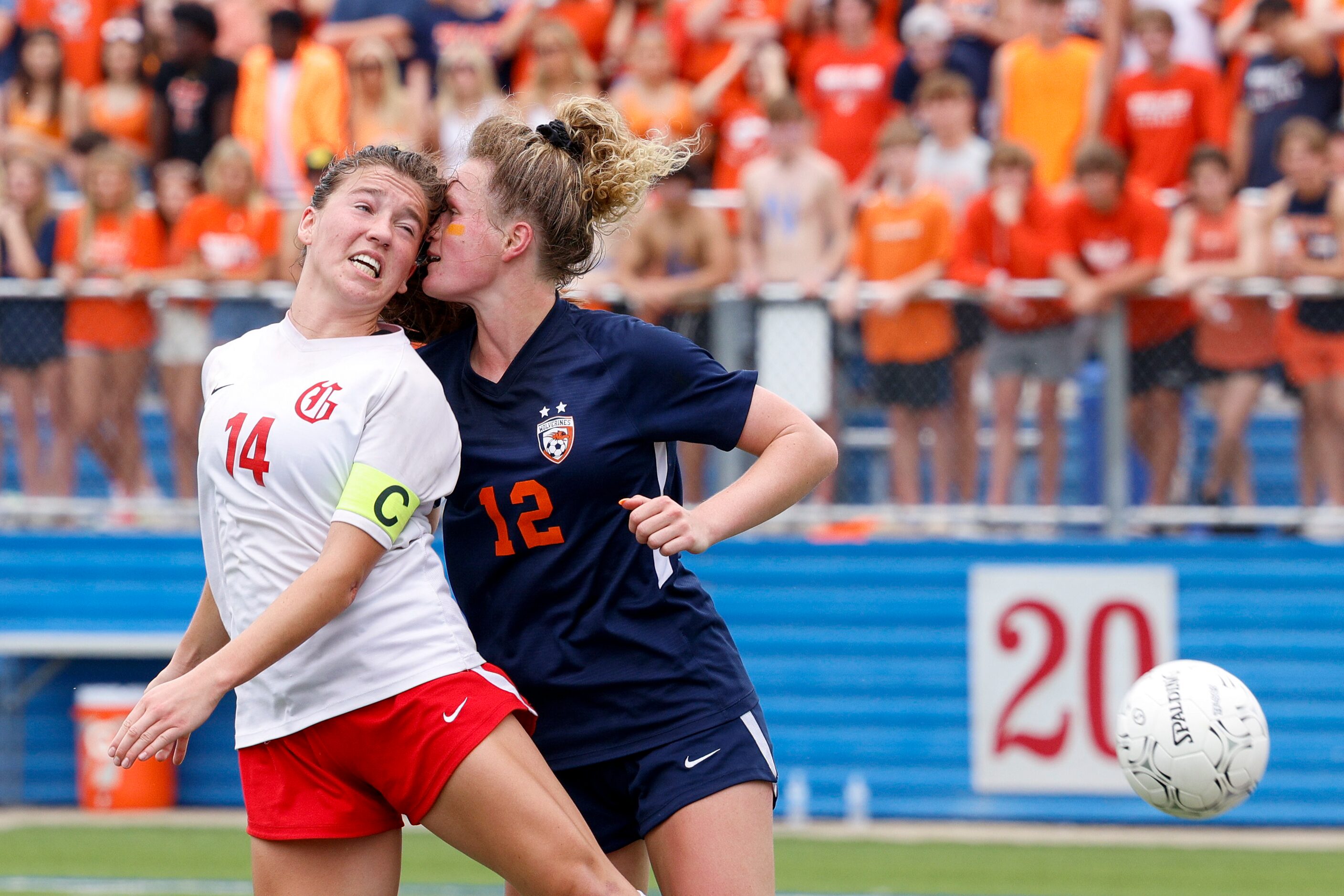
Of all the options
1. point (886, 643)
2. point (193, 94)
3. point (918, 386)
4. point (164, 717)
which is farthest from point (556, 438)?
point (193, 94)

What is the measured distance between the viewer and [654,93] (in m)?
9.95

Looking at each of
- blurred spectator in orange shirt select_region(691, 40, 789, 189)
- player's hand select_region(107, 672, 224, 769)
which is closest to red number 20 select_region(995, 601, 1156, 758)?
blurred spectator in orange shirt select_region(691, 40, 789, 189)

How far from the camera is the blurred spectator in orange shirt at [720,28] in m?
10.5

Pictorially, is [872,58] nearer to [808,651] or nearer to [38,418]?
[808,651]

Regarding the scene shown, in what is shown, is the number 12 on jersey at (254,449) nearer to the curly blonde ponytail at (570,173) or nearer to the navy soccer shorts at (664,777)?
the curly blonde ponytail at (570,173)

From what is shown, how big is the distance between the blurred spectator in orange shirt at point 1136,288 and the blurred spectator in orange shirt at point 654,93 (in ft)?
8.15

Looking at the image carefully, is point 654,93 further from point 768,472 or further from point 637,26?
point 768,472

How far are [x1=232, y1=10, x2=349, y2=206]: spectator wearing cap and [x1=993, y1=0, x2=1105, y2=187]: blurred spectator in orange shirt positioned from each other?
4.01 meters

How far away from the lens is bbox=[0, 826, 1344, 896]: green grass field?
23.8 feet

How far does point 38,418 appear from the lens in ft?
29.4

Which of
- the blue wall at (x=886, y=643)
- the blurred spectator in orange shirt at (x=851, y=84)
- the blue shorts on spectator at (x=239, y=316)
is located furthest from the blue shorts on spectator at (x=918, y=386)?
the blue shorts on spectator at (x=239, y=316)

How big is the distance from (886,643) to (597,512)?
5.76 m

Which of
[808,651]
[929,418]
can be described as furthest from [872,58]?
[808,651]

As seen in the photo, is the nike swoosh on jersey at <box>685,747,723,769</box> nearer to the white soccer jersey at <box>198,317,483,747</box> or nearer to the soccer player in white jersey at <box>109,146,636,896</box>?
the soccer player in white jersey at <box>109,146,636,896</box>
